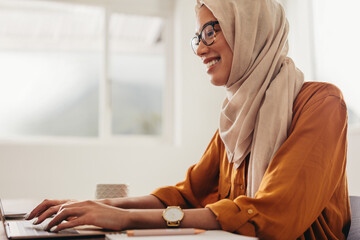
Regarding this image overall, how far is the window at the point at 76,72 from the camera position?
334cm

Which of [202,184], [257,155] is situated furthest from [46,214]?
[202,184]

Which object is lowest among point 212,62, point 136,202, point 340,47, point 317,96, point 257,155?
point 136,202

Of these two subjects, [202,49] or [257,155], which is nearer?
[257,155]

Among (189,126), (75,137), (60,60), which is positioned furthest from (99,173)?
(60,60)

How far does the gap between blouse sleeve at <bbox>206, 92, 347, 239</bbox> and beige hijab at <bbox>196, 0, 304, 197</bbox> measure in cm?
8

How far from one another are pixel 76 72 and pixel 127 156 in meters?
0.86

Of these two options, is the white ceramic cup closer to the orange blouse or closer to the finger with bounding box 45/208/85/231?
the orange blouse

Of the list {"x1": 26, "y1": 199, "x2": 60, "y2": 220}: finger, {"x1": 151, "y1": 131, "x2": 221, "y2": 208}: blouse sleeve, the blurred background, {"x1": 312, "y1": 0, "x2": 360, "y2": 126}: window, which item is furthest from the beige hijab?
the blurred background

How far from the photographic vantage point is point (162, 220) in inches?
33.2

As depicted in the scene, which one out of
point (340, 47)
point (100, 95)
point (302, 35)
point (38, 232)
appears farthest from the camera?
point (100, 95)

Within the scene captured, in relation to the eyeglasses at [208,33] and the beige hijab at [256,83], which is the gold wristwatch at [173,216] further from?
the eyeglasses at [208,33]

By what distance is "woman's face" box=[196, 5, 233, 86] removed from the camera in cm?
129

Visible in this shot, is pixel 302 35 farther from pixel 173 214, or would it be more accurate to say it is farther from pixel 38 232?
pixel 38 232

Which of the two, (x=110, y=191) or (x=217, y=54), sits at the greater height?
(x=217, y=54)
